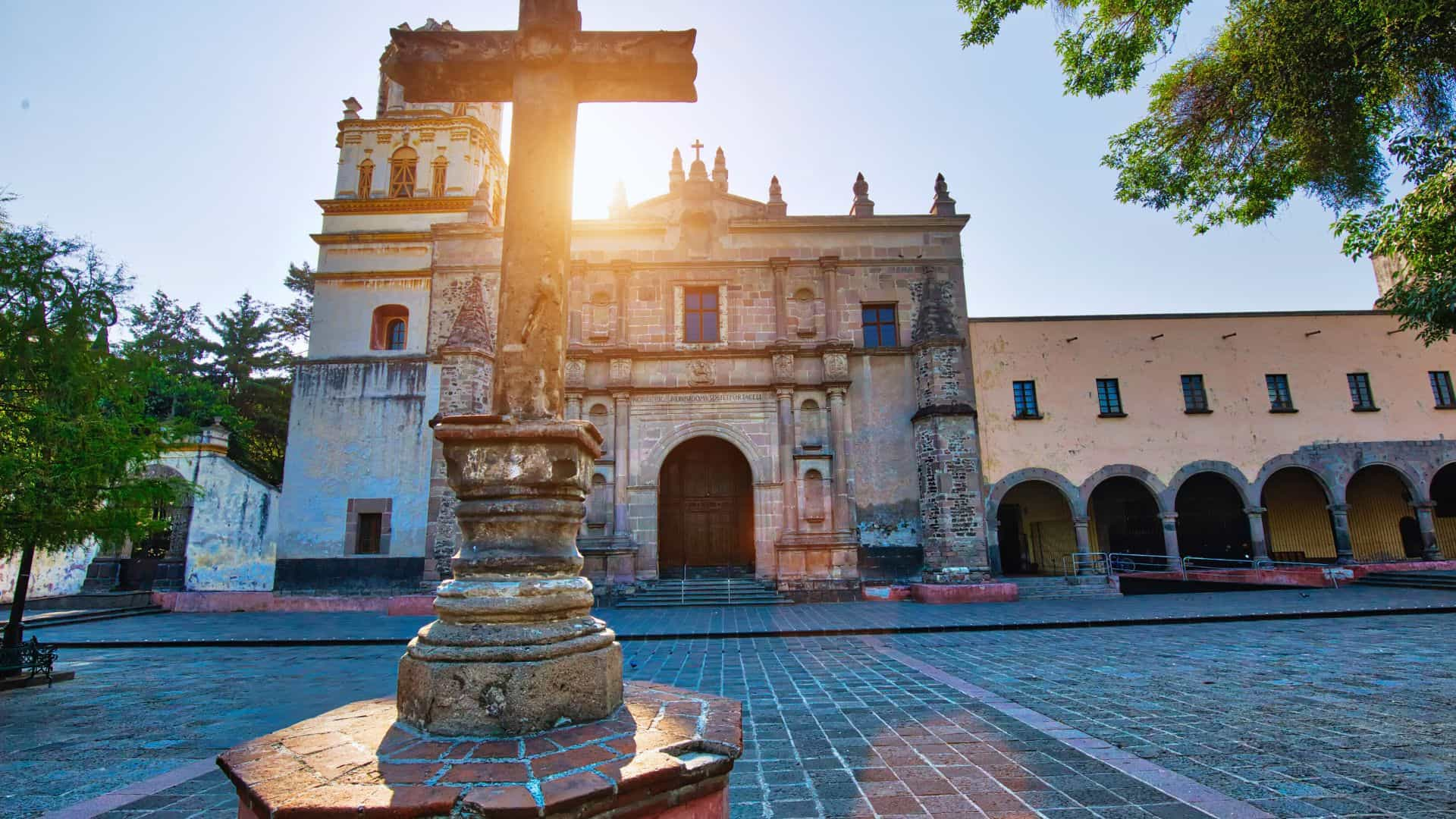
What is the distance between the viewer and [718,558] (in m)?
18.3

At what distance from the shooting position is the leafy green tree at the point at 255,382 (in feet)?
91.1

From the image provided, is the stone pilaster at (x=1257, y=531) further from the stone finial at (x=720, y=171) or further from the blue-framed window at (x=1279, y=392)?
the stone finial at (x=720, y=171)

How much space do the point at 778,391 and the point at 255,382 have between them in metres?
25.0

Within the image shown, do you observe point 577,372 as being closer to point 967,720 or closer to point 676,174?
point 676,174

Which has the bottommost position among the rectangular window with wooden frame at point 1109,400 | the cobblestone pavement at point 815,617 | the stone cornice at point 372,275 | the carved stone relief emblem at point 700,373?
the cobblestone pavement at point 815,617

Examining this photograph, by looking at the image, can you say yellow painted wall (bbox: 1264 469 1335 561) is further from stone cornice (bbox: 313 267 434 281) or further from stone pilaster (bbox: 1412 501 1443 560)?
stone cornice (bbox: 313 267 434 281)

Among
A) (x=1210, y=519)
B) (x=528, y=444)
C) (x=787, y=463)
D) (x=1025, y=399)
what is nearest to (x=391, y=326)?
(x=787, y=463)

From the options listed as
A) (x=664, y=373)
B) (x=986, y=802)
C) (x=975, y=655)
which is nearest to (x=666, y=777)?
(x=986, y=802)

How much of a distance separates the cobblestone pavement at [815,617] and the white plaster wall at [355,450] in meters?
2.44

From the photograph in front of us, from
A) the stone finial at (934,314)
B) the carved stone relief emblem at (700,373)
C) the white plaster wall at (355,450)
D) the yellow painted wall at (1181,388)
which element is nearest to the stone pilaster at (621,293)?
the carved stone relief emblem at (700,373)

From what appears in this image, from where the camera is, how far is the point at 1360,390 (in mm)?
20234

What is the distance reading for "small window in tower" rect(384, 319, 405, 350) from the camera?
1928 cm

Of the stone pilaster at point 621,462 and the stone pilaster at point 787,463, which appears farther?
the stone pilaster at point 787,463

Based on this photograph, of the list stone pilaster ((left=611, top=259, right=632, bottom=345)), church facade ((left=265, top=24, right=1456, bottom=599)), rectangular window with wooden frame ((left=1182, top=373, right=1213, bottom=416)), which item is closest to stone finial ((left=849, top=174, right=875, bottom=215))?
→ church facade ((left=265, top=24, right=1456, bottom=599))
